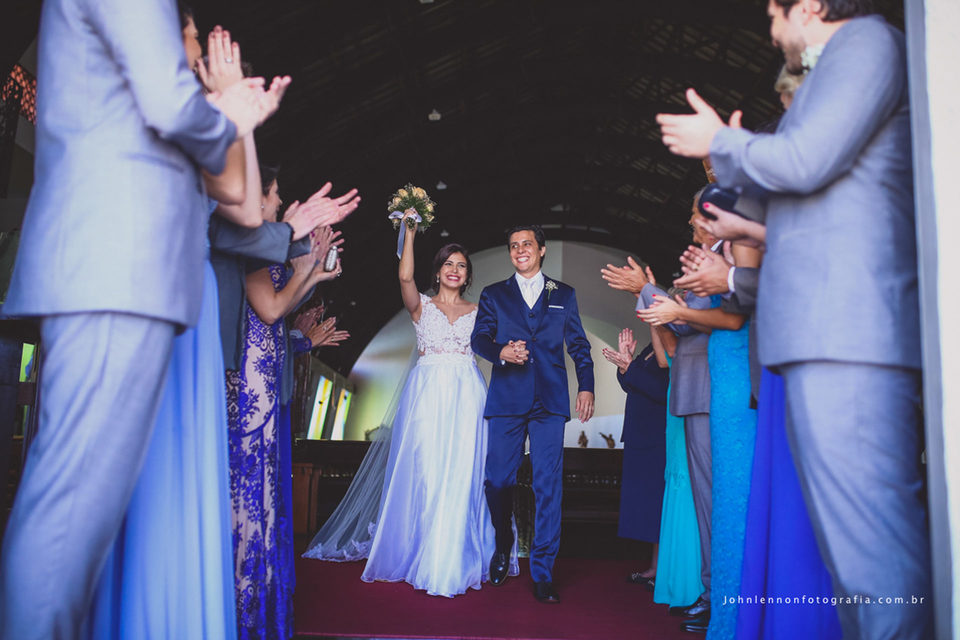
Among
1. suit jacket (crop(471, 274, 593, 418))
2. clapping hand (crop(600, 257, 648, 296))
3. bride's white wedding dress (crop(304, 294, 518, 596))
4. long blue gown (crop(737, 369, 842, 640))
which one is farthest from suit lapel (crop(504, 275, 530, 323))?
long blue gown (crop(737, 369, 842, 640))

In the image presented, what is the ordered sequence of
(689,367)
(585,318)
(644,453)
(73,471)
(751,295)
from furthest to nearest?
(585,318)
(644,453)
(689,367)
(751,295)
(73,471)

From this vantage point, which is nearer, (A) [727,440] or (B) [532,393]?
(A) [727,440]

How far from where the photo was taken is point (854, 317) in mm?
1435

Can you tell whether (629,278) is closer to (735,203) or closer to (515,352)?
(515,352)

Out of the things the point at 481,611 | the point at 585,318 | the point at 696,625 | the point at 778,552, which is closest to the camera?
the point at 778,552

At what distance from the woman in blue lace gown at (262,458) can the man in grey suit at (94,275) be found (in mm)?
871

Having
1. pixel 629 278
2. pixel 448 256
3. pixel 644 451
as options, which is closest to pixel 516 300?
pixel 448 256

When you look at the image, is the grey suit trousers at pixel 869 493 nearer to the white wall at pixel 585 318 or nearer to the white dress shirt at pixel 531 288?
the white dress shirt at pixel 531 288

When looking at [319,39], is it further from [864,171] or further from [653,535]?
[864,171]

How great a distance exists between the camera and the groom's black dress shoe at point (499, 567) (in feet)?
12.0

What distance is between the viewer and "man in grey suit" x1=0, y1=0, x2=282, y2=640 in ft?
4.41

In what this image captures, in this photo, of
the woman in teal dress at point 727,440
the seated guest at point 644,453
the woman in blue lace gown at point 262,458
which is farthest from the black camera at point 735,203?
the seated guest at point 644,453

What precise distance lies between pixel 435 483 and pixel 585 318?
1688 cm

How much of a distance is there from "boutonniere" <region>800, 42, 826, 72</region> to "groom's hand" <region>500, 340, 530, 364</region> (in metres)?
1.90
